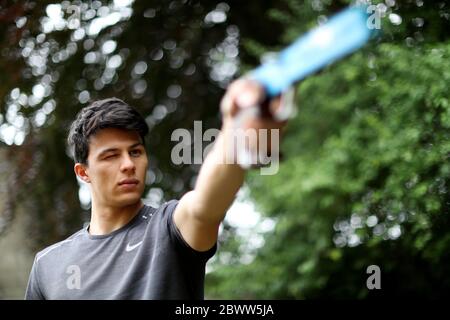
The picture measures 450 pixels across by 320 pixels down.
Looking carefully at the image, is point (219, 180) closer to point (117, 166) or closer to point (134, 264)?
→ point (134, 264)

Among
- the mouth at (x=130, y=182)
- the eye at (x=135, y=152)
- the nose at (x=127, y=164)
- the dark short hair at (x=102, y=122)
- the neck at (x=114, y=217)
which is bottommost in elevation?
the neck at (x=114, y=217)

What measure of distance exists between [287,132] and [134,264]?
2.88 m

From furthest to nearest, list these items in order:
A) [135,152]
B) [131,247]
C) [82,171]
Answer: [82,171] < [135,152] < [131,247]

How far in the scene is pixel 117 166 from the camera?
1.80m

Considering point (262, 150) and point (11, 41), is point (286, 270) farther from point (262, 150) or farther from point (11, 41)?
point (262, 150)

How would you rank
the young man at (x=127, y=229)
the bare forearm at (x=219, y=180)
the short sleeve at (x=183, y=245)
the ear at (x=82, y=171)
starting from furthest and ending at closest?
the ear at (x=82, y=171), the short sleeve at (x=183, y=245), the young man at (x=127, y=229), the bare forearm at (x=219, y=180)

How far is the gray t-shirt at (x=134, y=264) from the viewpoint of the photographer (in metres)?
1.61

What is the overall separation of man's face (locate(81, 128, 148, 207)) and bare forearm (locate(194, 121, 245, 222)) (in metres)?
0.40

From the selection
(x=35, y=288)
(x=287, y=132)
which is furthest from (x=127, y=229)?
(x=287, y=132)

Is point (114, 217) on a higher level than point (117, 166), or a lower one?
lower

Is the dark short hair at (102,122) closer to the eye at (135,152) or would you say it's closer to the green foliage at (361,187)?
the eye at (135,152)

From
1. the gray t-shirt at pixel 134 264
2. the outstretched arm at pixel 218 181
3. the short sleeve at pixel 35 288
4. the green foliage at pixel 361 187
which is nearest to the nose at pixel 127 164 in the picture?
the gray t-shirt at pixel 134 264

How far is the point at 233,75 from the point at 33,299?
3102 millimetres

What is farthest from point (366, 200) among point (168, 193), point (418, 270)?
point (168, 193)
